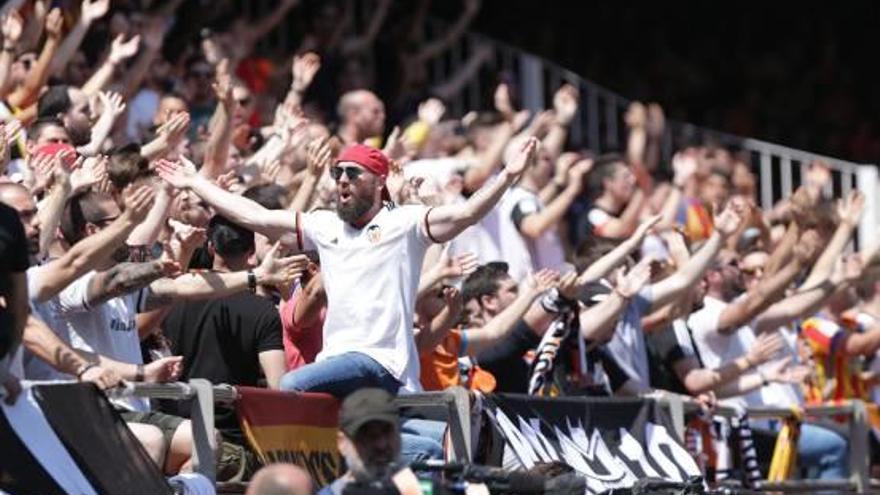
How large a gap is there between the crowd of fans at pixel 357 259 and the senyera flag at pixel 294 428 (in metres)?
0.15

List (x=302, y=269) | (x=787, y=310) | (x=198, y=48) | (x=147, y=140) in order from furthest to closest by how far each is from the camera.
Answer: (x=198, y=48) → (x=787, y=310) → (x=147, y=140) → (x=302, y=269)

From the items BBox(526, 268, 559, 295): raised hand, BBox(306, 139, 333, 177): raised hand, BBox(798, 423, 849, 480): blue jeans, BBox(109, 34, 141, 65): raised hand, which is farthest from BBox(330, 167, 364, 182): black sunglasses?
BBox(798, 423, 849, 480): blue jeans

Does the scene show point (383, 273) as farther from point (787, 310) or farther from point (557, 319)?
point (787, 310)

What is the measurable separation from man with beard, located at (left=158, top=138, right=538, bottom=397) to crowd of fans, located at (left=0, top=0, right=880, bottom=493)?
12 millimetres

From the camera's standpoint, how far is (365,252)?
450 inches

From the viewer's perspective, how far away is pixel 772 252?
17406 millimetres

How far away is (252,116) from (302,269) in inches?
264

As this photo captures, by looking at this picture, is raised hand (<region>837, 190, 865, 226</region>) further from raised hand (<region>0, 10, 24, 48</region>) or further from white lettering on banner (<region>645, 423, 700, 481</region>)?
raised hand (<region>0, 10, 24, 48</region>)

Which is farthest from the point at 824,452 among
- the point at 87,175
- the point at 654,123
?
the point at 654,123

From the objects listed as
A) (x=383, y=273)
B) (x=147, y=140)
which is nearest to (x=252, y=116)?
(x=147, y=140)

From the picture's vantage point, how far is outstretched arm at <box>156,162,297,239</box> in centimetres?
1152

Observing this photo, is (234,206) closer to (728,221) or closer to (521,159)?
(521,159)

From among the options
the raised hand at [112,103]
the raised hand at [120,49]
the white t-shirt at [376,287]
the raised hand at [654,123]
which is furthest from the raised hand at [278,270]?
the raised hand at [654,123]

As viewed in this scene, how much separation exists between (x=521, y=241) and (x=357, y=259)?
198 inches
